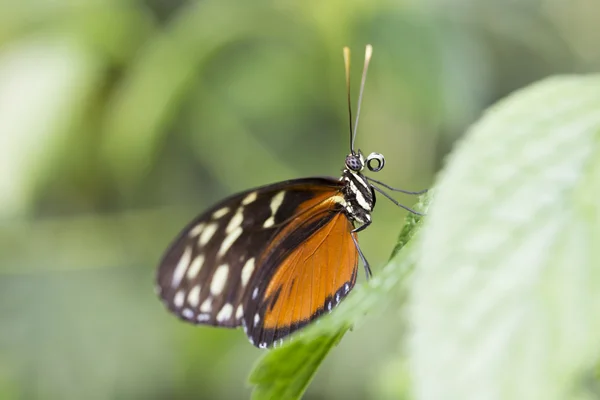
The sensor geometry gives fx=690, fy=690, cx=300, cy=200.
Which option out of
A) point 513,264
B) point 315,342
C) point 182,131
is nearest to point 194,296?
point 315,342

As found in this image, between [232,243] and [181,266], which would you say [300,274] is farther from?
[181,266]

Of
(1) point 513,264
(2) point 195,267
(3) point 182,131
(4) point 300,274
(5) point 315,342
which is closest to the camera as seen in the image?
(1) point 513,264

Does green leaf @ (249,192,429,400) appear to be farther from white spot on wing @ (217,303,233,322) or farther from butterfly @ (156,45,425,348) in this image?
white spot on wing @ (217,303,233,322)

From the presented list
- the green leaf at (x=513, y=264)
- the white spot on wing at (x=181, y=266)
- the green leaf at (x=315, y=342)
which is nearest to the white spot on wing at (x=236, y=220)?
the white spot on wing at (x=181, y=266)

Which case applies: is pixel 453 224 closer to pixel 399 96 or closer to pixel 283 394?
pixel 283 394

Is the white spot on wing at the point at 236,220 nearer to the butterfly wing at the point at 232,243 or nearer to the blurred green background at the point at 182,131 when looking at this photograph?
the butterfly wing at the point at 232,243

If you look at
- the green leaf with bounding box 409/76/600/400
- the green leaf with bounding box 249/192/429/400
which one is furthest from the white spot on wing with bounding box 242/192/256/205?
the green leaf with bounding box 409/76/600/400
